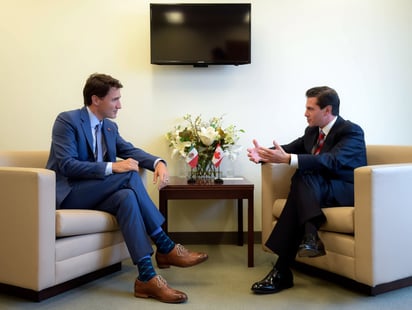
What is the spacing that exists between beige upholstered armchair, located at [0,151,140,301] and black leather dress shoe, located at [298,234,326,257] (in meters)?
1.17

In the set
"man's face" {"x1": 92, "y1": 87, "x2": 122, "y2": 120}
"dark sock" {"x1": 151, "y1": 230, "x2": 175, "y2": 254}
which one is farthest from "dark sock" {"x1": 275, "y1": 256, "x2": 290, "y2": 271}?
"man's face" {"x1": 92, "y1": 87, "x2": 122, "y2": 120}

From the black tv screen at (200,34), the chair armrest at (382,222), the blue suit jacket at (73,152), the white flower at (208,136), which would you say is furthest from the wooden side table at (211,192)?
the black tv screen at (200,34)

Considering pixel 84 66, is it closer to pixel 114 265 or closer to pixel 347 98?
pixel 114 265

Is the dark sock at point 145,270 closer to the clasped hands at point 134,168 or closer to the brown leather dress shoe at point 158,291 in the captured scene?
the brown leather dress shoe at point 158,291

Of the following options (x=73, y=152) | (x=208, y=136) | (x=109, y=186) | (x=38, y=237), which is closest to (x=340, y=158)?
(x=208, y=136)

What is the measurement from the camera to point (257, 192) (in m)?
3.71

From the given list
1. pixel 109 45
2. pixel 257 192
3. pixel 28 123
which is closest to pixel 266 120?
pixel 257 192

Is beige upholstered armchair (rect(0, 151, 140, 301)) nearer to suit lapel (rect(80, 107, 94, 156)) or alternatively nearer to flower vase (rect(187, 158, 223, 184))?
suit lapel (rect(80, 107, 94, 156))

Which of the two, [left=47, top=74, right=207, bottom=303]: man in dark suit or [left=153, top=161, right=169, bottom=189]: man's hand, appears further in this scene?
[left=153, top=161, right=169, bottom=189]: man's hand

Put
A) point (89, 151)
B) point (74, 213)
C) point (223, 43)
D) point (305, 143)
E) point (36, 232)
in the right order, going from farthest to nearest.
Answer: point (223, 43) < point (305, 143) < point (89, 151) < point (74, 213) < point (36, 232)

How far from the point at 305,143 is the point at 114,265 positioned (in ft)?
5.16

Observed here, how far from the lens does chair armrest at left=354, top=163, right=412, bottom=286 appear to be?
2.22 m

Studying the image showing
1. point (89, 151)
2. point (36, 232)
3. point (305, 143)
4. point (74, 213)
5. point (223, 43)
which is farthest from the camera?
point (223, 43)

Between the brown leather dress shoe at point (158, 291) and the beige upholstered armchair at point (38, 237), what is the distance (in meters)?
0.34
